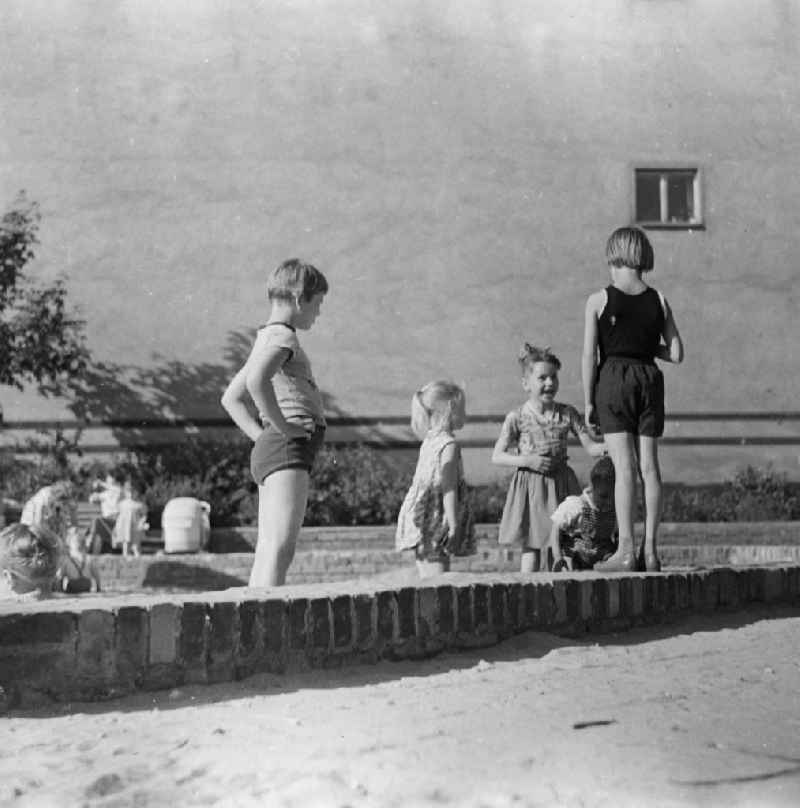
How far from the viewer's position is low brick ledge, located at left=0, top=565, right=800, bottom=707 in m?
4.10

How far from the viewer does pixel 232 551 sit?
14953 millimetres

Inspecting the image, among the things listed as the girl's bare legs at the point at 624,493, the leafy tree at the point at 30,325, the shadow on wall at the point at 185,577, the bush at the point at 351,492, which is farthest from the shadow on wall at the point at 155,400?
the girl's bare legs at the point at 624,493

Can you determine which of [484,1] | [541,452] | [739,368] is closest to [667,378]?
[739,368]

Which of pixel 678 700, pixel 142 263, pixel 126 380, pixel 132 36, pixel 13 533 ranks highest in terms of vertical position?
pixel 132 36

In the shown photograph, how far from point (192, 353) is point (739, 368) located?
6.43m

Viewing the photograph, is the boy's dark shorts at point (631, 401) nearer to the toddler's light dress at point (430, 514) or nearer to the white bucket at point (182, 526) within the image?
the toddler's light dress at point (430, 514)

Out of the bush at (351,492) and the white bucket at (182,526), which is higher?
the bush at (351,492)

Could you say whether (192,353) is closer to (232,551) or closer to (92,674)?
(232,551)

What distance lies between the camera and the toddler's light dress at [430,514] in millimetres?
7559

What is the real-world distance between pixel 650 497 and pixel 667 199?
13.1 meters

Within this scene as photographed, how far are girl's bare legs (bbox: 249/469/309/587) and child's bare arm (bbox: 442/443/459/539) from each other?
187 centimetres

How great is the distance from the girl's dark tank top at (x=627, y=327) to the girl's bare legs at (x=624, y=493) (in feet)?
1.24

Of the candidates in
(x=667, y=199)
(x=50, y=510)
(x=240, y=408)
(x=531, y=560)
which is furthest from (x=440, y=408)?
(x=667, y=199)

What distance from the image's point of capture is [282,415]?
5582 millimetres
